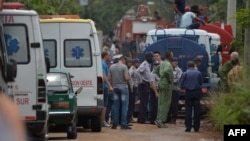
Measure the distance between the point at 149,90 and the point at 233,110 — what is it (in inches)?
308

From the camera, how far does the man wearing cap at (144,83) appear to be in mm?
20516

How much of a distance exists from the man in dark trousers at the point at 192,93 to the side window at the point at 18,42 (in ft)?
21.1

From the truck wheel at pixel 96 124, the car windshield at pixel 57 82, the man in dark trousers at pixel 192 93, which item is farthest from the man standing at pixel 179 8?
the car windshield at pixel 57 82

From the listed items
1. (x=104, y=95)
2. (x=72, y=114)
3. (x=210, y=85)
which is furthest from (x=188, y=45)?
(x=72, y=114)

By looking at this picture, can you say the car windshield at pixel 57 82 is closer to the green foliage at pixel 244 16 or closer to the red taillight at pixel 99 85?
the red taillight at pixel 99 85

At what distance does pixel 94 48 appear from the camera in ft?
57.6

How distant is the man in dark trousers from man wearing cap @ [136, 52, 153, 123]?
7.83 feet

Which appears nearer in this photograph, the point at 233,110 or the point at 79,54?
the point at 233,110

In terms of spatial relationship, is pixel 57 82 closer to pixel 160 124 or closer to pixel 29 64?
pixel 29 64

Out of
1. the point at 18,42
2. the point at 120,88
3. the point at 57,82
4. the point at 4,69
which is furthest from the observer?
the point at 120,88

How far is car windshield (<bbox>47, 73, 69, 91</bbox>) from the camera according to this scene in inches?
602

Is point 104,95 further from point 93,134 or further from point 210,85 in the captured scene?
point 210,85

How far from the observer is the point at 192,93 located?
18.0 meters

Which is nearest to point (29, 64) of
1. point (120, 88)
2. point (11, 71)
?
point (11, 71)
